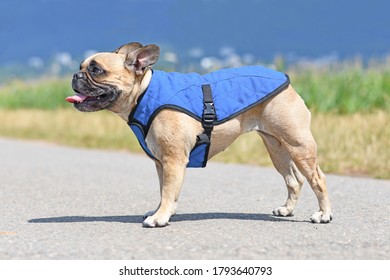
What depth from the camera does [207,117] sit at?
7.24 meters

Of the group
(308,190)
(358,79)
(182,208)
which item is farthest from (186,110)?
(358,79)

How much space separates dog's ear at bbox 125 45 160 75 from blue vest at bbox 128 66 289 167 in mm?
167

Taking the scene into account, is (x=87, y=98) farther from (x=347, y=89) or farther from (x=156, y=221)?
(x=347, y=89)

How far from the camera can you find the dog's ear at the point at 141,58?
7266 millimetres

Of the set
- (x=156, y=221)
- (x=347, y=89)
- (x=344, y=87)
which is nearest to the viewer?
(x=156, y=221)

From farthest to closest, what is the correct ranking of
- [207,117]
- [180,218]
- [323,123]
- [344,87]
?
1. [344,87]
2. [323,123]
3. [180,218]
4. [207,117]

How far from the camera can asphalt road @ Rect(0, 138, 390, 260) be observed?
601cm

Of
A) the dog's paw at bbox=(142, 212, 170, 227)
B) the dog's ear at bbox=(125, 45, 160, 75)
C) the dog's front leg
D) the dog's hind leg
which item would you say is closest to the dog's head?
the dog's ear at bbox=(125, 45, 160, 75)

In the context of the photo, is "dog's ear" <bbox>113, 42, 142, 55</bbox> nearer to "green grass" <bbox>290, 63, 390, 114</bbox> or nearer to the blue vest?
the blue vest

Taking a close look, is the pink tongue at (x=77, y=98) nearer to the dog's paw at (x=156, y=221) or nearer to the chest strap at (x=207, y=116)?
the chest strap at (x=207, y=116)

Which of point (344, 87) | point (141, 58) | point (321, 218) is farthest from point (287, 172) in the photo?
point (344, 87)

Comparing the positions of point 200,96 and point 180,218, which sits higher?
point 200,96

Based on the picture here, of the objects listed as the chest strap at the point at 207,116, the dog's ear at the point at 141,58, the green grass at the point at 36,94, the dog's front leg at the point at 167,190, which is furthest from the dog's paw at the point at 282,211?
the green grass at the point at 36,94

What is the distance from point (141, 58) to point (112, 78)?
1.03ft
